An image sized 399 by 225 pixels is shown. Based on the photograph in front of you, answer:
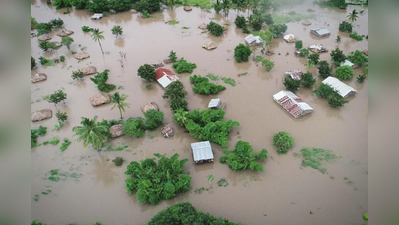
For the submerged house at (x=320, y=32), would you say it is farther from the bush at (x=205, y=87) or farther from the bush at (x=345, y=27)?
the bush at (x=205, y=87)

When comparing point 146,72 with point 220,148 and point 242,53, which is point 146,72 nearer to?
point 242,53

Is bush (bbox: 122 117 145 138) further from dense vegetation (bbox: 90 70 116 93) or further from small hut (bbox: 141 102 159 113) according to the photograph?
dense vegetation (bbox: 90 70 116 93)

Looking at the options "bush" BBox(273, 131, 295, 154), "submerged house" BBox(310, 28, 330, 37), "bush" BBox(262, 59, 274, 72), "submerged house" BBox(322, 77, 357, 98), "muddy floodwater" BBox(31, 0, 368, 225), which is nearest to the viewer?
"muddy floodwater" BBox(31, 0, 368, 225)

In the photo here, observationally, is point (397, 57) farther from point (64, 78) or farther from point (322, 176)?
point (64, 78)

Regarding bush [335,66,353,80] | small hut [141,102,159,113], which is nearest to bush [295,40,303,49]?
bush [335,66,353,80]

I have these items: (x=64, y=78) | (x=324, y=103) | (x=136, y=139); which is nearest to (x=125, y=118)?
(x=136, y=139)

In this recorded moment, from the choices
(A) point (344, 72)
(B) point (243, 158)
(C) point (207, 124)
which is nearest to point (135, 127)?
(C) point (207, 124)
